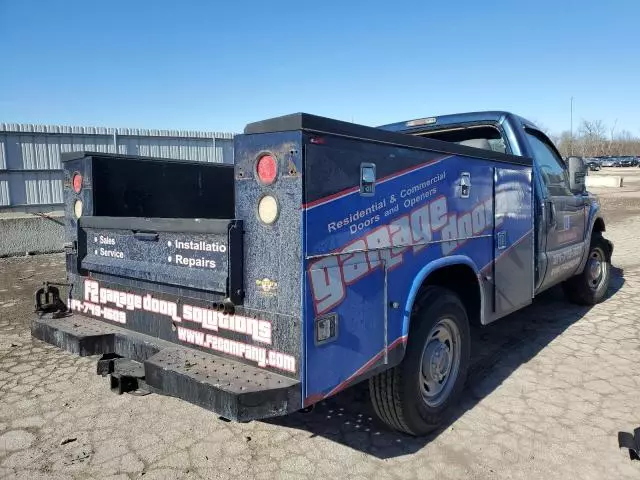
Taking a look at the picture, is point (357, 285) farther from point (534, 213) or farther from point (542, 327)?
point (542, 327)

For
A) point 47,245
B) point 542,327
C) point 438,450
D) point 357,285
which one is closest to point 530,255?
point 542,327

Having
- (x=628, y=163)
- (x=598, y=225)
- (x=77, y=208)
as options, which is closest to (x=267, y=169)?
(x=77, y=208)

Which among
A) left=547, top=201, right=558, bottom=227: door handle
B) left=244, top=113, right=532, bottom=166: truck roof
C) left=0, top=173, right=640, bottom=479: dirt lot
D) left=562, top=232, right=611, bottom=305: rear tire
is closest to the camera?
left=244, top=113, right=532, bottom=166: truck roof

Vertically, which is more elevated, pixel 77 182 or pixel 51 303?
pixel 77 182

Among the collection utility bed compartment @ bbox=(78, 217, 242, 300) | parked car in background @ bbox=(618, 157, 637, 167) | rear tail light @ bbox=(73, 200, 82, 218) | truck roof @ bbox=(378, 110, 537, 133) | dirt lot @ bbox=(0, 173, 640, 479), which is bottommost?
dirt lot @ bbox=(0, 173, 640, 479)

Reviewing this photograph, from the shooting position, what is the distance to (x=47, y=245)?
10.3 metres

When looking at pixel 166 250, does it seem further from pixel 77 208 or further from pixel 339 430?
pixel 339 430

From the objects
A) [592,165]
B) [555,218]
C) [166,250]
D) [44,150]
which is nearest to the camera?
[166,250]

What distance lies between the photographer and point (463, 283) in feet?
11.8

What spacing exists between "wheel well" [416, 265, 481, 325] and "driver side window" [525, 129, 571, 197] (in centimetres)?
166

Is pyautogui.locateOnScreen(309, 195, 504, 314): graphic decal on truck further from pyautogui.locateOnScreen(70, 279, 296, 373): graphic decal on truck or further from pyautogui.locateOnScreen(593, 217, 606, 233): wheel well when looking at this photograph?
pyautogui.locateOnScreen(593, 217, 606, 233): wheel well

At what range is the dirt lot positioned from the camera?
2857 millimetres

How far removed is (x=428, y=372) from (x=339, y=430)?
0.70 m

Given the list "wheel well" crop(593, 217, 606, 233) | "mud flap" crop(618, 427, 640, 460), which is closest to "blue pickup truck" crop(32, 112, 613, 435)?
"mud flap" crop(618, 427, 640, 460)
